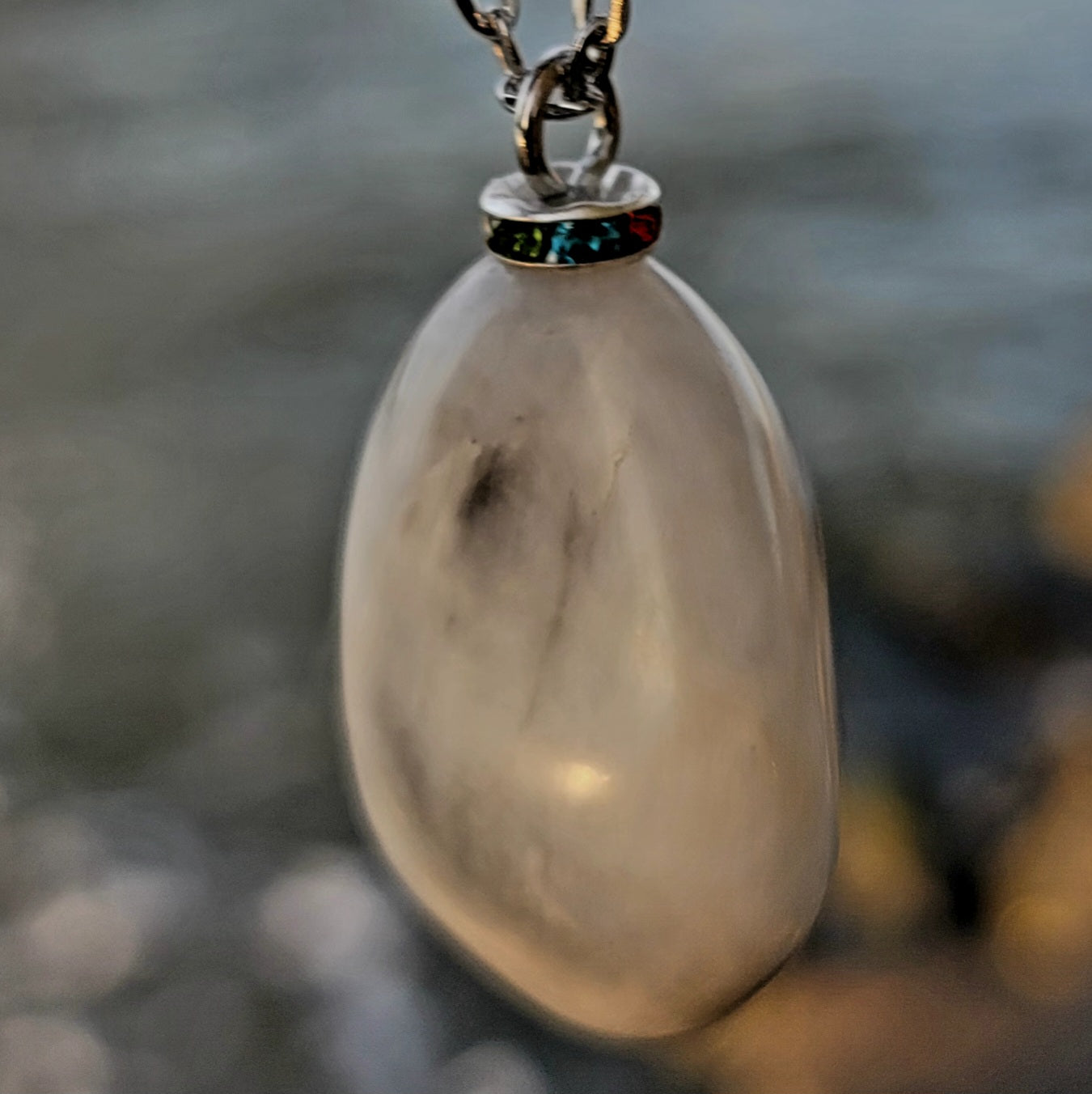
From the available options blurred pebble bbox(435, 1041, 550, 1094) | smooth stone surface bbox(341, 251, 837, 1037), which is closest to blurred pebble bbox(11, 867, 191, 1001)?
blurred pebble bbox(435, 1041, 550, 1094)

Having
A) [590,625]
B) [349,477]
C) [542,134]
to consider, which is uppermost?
[542,134]

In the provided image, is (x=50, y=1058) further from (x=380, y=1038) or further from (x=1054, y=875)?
(x=1054, y=875)

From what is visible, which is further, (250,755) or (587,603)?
(250,755)

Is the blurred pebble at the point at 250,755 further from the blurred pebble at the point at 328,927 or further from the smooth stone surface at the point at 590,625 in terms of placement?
the smooth stone surface at the point at 590,625

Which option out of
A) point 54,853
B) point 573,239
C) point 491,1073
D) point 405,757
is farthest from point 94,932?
point 573,239

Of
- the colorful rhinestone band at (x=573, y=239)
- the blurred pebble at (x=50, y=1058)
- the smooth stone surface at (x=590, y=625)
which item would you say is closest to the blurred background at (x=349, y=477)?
the blurred pebble at (x=50, y=1058)

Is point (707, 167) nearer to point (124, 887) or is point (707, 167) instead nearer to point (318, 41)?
point (318, 41)

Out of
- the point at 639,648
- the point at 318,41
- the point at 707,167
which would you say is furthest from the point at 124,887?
the point at 318,41
